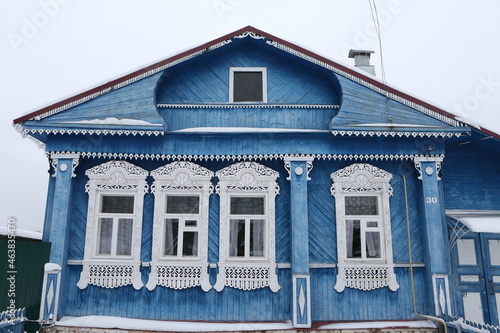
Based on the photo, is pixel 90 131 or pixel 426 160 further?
pixel 426 160

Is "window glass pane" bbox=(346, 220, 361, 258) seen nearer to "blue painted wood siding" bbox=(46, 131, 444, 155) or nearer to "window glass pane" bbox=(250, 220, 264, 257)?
"blue painted wood siding" bbox=(46, 131, 444, 155)

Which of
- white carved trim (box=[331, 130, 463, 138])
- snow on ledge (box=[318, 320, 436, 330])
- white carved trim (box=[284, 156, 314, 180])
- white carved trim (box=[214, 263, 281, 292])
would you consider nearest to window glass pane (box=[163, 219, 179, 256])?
white carved trim (box=[214, 263, 281, 292])

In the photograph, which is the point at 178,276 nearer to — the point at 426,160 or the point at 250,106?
the point at 250,106

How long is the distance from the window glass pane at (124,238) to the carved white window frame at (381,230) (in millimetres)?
4472

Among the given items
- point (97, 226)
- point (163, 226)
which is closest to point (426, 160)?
point (163, 226)

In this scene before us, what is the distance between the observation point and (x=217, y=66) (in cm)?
875

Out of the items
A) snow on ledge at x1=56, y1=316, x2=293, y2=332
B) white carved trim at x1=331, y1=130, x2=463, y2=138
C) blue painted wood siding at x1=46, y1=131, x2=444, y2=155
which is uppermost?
white carved trim at x1=331, y1=130, x2=463, y2=138

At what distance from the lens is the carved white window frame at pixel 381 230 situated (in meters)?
7.73

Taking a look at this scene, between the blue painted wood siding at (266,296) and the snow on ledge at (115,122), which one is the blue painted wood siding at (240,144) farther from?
the blue painted wood siding at (266,296)

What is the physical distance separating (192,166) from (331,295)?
404cm

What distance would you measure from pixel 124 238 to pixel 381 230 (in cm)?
557

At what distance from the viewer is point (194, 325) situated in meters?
7.36

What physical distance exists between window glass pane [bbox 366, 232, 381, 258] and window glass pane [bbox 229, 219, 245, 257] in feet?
8.82

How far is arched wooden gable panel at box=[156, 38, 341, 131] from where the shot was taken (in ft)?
27.4
